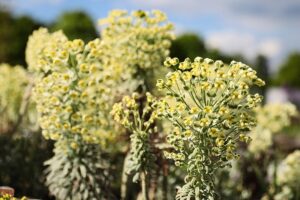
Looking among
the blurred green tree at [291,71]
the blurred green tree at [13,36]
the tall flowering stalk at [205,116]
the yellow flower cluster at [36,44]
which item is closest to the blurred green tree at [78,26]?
the blurred green tree at [13,36]

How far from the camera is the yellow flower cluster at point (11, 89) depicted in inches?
390

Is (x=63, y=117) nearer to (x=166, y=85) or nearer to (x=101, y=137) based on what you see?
(x=101, y=137)

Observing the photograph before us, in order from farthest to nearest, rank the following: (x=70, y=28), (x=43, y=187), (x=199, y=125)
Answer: (x=70, y=28)
(x=43, y=187)
(x=199, y=125)

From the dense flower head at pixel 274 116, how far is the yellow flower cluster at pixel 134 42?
7.24 feet

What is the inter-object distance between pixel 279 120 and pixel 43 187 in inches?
129

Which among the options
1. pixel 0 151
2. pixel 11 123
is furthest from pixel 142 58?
pixel 11 123

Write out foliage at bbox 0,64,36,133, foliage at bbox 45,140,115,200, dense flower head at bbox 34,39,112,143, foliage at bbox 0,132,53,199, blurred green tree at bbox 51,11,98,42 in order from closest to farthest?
dense flower head at bbox 34,39,112,143 < foliage at bbox 45,140,115,200 < foliage at bbox 0,132,53,199 < foliage at bbox 0,64,36,133 < blurred green tree at bbox 51,11,98,42

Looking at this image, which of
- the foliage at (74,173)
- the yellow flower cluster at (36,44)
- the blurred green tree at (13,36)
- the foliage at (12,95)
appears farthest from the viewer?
the blurred green tree at (13,36)

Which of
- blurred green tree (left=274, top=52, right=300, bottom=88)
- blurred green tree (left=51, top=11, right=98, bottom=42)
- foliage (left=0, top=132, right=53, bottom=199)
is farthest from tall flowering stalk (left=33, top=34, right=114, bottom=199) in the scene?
blurred green tree (left=274, top=52, right=300, bottom=88)

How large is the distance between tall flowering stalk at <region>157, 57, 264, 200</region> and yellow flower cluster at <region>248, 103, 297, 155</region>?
3.64 m

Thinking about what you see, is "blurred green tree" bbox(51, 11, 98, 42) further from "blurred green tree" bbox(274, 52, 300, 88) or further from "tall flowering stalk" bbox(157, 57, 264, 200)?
"tall flowering stalk" bbox(157, 57, 264, 200)

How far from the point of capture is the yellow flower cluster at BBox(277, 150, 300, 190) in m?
8.91

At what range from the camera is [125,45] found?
7309 millimetres

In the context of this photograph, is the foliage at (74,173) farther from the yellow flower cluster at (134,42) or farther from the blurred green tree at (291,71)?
the blurred green tree at (291,71)
